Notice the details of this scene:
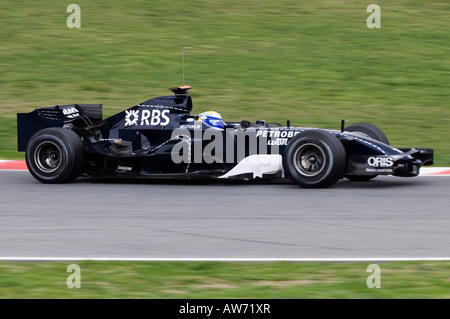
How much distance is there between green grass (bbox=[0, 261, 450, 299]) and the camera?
5059 millimetres

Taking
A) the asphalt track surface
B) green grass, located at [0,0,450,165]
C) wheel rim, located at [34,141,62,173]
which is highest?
green grass, located at [0,0,450,165]

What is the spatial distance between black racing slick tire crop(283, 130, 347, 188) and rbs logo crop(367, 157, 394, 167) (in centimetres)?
34

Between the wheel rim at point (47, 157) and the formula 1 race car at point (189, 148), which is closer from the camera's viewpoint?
the formula 1 race car at point (189, 148)

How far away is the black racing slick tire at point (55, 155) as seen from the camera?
33.4ft

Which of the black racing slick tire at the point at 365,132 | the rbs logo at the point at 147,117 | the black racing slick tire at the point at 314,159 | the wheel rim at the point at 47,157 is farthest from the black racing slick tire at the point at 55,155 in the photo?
the black racing slick tire at the point at 365,132

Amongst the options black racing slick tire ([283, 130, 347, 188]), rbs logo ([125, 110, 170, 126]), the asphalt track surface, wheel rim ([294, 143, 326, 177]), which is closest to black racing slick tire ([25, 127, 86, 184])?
the asphalt track surface

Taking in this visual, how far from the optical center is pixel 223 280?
5383 mm

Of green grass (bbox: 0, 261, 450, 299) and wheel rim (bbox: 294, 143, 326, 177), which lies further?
wheel rim (bbox: 294, 143, 326, 177)

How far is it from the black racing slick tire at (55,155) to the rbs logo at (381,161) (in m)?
3.60

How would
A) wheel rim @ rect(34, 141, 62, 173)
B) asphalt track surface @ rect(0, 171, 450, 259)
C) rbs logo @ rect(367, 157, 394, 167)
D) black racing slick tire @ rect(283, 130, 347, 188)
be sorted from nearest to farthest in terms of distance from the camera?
asphalt track surface @ rect(0, 171, 450, 259)
black racing slick tire @ rect(283, 130, 347, 188)
rbs logo @ rect(367, 157, 394, 167)
wheel rim @ rect(34, 141, 62, 173)

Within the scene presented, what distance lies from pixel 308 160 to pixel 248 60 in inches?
387

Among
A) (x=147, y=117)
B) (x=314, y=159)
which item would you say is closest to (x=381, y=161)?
(x=314, y=159)

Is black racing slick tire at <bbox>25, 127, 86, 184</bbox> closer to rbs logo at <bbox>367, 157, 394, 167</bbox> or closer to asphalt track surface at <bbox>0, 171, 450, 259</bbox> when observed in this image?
asphalt track surface at <bbox>0, 171, 450, 259</bbox>

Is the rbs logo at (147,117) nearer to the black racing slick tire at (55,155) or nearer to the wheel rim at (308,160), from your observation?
the black racing slick tire at (55,155)
